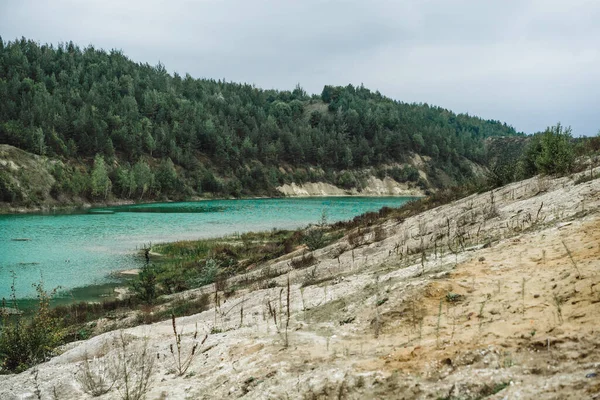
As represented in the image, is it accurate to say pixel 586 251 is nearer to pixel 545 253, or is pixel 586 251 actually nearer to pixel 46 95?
pixel 545 253

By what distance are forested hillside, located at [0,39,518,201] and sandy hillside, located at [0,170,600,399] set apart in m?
87.9

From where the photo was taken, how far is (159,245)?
40.1 m

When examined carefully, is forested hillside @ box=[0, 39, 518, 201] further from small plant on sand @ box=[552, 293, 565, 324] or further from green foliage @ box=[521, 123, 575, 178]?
small plant on sand @ box=[552, 293, 565, 324]

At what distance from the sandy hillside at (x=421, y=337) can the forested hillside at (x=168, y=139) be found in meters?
87.9

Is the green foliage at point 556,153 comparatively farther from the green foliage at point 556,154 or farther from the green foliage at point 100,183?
the green foliage at point 100,183

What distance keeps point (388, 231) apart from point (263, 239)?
20.9 metres

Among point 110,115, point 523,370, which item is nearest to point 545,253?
point 523,370

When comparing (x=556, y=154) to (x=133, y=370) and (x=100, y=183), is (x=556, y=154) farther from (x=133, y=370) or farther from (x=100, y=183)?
(x=100, y=183)

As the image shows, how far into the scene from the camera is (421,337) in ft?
20.5

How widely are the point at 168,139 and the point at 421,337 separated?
144 meters

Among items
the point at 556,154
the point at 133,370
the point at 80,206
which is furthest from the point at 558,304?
the point at 80,206

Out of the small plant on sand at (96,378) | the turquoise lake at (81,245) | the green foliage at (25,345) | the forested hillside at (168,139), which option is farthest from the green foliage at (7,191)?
the small plant on sand at (96,378)

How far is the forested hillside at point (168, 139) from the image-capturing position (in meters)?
111

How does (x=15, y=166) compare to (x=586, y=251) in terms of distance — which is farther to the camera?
(x=15, y=166)
